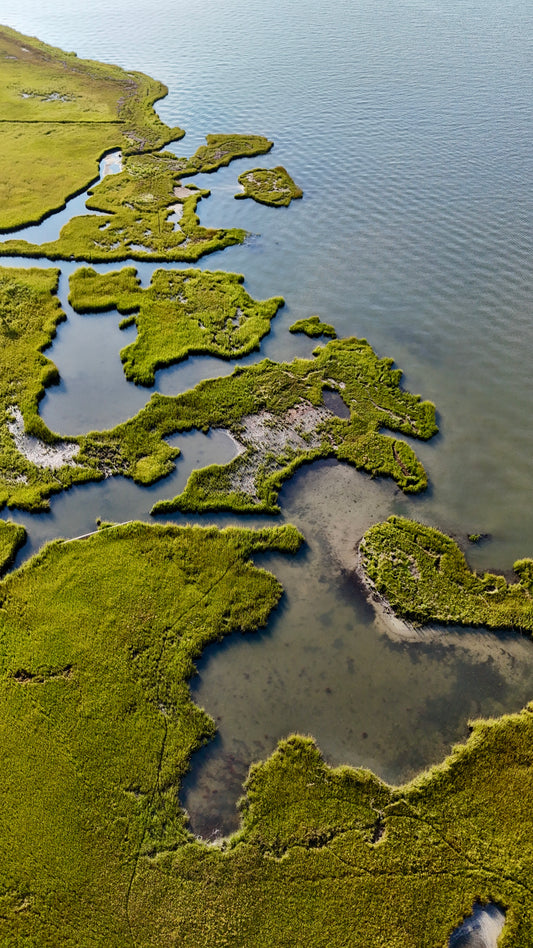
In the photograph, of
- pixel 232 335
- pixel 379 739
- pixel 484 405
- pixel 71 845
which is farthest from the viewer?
pixel 232 335

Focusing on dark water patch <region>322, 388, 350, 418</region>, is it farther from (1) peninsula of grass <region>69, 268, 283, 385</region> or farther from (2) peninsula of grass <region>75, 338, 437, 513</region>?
(1) peninsula of grass <region>69, 268, 283, 385</region>

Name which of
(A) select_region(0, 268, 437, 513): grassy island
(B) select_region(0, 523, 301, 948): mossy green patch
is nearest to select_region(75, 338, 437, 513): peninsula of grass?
(A) select_region(0, 268, 437, 513): grassy island

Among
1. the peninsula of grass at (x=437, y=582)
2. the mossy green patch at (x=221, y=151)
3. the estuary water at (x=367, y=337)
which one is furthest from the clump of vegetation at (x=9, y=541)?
the mossy green patch at (x=221, y=151)

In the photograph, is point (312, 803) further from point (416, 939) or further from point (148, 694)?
point (148, 694)

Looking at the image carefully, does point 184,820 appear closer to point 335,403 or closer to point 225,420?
point 225,420

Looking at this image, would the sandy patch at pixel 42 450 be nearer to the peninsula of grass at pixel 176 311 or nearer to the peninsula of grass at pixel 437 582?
the peninsula of grass at pixel 176 311

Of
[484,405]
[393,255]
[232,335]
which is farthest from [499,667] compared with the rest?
[393,255]
